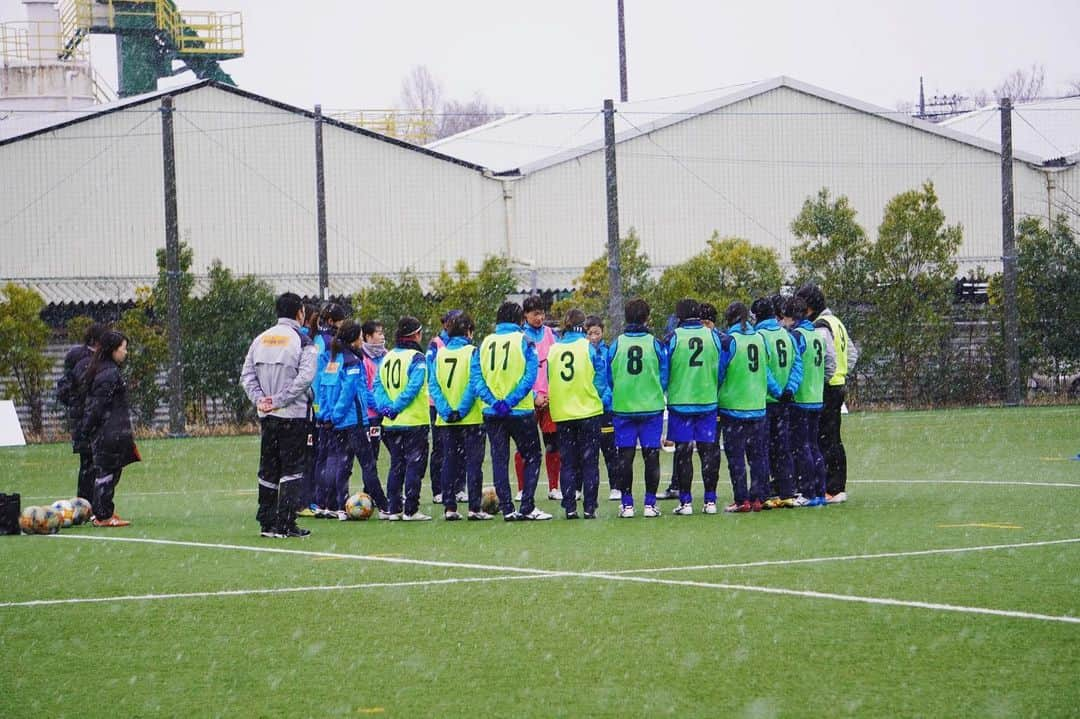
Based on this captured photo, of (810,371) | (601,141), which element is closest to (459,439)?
(810,371)

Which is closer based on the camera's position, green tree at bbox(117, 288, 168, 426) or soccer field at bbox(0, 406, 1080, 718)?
soccer field at bbox(0, 406, 1080, 718)

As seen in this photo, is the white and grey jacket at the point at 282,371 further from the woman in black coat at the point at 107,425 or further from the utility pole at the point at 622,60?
the utility pole at the point at 622,60

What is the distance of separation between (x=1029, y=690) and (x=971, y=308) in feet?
105

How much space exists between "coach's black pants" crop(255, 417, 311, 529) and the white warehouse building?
23.8 meters

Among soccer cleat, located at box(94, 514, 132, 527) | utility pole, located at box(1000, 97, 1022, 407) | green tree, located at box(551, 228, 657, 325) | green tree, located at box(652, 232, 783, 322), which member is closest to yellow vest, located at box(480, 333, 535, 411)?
soccer cleat, located at box(94, 514, 132, 527)

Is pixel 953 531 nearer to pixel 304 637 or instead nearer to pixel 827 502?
pixel 827 502

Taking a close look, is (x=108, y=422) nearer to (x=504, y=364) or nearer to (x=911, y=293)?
(x=504, y=364)

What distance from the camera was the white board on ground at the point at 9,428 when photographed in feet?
100

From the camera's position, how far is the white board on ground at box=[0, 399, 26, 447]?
30.5m

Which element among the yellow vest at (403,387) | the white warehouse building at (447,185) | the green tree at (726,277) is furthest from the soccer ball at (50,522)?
the green tree at (726,277)

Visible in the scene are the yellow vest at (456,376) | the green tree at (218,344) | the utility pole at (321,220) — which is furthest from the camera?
the utility pole at (321,220)

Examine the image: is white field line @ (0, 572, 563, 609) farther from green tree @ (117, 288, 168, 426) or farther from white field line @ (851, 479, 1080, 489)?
green tree @ (117, 288, 168, 426)

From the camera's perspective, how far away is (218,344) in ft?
115

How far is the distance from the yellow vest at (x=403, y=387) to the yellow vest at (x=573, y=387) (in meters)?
1.27
